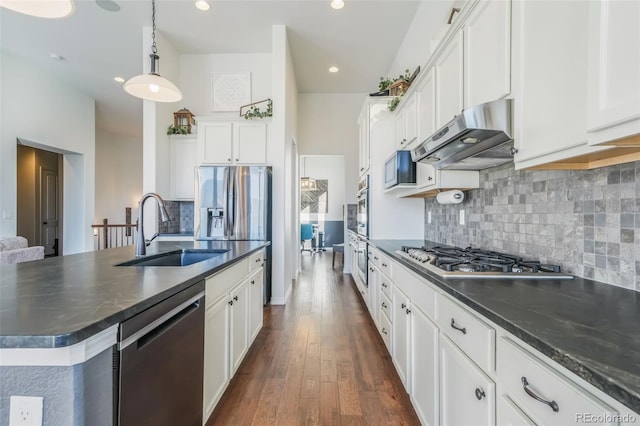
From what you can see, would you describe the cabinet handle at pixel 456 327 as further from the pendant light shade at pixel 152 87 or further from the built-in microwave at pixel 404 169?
the pendant light shade at pixel 152 87

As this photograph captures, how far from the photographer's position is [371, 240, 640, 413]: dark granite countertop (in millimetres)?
536

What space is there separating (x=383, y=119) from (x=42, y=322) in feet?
10.4

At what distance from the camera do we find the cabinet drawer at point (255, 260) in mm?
2307

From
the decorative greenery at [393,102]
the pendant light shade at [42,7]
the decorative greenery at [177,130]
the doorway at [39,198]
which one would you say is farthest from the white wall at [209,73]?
the doorway at [39,198]

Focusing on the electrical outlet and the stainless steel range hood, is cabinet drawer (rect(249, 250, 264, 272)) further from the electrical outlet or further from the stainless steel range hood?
the electrical outlet

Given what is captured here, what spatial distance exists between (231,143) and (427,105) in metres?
2.70

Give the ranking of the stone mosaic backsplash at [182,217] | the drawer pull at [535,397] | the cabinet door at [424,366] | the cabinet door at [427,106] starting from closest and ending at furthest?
the drawer pull at [535,397]
the cabinet door at [424,366]
the cabinet door at [427,106]
the stone mosaic backsplash at [182,217]

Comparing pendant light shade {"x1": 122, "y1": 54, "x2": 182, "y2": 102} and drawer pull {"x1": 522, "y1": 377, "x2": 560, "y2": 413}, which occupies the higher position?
pendant light shade {"x1": 122, "y1": 54, "x2": 182, "y2": 102}

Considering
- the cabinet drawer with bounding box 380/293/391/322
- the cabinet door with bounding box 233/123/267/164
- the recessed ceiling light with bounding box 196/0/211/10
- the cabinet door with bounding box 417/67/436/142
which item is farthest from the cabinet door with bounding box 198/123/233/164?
the cabinet drawer with bounding box 380/293/391/322

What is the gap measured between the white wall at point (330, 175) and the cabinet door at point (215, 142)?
5089 mm

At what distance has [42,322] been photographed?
0.72 metres

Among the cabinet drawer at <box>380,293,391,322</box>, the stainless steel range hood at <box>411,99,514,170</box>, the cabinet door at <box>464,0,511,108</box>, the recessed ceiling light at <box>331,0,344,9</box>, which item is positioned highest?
the recessed ceiling light at <box>331,0,344,9</box>

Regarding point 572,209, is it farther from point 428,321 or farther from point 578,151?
point 428,321

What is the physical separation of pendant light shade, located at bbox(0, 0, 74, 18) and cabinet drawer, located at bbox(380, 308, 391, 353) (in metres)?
2.73
